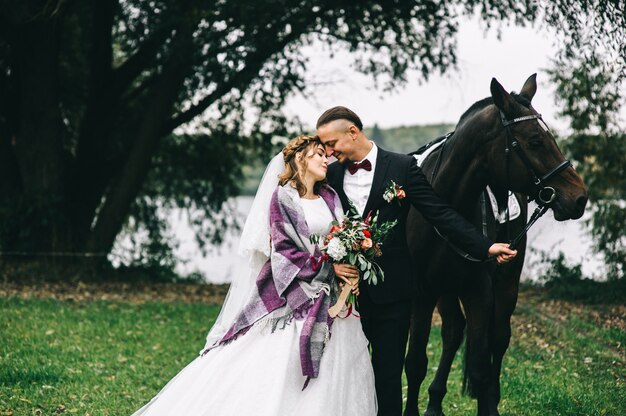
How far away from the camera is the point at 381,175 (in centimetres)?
508

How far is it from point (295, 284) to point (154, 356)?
189 inches

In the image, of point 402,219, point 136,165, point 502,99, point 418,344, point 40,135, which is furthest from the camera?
point 136,165

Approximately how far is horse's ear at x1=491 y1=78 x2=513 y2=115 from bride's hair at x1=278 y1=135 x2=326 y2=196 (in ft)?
4.16

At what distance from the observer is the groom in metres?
5.01

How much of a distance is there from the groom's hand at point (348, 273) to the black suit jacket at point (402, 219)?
218mm

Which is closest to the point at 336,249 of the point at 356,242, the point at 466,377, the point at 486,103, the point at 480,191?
the point at 356,242

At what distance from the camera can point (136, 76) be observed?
51.9 feet

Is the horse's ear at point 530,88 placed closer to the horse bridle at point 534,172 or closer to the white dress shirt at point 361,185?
the horse bridle at point 534,172

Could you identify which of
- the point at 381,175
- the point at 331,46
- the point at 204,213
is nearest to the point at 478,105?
the point at 381,175

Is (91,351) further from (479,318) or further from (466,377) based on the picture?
(479,318)

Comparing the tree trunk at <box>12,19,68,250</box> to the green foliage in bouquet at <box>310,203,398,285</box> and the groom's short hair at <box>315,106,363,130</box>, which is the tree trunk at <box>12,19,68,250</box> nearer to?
the groom's short hair at <box>315,106,363,130</box>

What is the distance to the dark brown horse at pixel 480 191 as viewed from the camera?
519 centimetres

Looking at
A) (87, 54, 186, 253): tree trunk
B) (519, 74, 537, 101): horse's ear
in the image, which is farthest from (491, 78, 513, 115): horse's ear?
(87, 54, 186, 253): tree trunk

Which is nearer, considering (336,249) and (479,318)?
(336,249)
